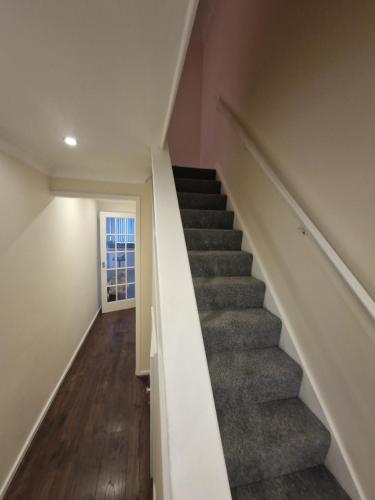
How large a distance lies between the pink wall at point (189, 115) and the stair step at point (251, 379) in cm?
305

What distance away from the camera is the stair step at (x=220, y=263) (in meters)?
1.56

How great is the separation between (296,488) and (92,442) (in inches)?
62.1

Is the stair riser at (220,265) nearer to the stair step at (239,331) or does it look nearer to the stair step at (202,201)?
the stair step at (239,331)

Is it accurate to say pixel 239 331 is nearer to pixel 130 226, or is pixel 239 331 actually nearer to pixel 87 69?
pixel 87 69

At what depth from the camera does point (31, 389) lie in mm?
1695

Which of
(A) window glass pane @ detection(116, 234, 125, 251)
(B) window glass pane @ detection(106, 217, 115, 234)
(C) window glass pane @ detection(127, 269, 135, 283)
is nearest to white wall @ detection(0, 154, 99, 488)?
(B) window glass pane @ detection(106, 217, 115, 234)

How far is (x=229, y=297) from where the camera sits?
4.61 feet

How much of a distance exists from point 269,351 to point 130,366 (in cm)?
196

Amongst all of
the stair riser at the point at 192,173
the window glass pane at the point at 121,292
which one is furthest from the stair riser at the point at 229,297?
the window glass pane at the point at 121,292

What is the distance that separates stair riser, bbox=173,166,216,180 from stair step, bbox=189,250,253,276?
4.02 ft

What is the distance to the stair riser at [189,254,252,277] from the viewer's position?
5.11ft

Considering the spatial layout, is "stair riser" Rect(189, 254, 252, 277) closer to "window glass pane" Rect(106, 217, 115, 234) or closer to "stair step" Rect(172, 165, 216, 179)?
"stair step" Rect(172, 165, 216, 179)

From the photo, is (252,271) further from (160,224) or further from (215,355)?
(160,224)

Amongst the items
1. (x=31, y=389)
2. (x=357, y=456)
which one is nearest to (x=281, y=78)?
(x=357, y=456)
